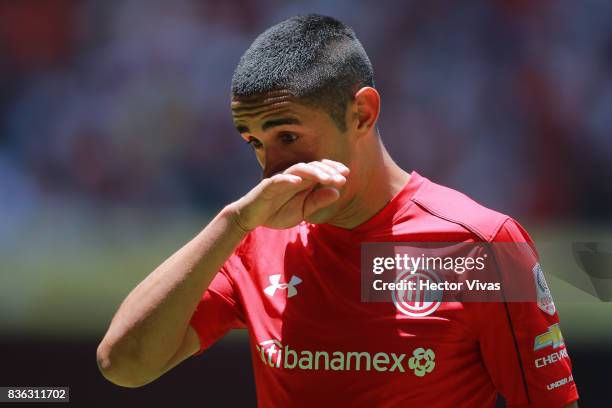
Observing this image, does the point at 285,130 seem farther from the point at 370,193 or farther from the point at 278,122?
the point at 370,193

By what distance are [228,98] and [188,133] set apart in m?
0.26

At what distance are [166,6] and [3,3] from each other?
81cm

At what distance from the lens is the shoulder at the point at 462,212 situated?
1765 mm

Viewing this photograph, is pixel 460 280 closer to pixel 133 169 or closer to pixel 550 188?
pixel 550 188

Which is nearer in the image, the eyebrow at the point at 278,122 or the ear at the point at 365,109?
the eyebrow at the point at 278,122

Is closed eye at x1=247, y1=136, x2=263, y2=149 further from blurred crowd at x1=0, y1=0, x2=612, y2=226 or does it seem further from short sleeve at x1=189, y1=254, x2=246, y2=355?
blurred crowd at x1=0, y1=0, x2=612, y2=226

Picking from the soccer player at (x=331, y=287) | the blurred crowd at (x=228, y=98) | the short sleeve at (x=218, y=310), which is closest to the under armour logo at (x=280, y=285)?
the soccer player at (x=331, y=287)

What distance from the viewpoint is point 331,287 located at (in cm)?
187

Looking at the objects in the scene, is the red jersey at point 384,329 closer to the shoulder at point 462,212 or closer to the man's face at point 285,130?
the shoulder at point 462,212

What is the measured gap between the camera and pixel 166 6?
4.16 meters

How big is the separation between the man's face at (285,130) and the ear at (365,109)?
0.07 metres

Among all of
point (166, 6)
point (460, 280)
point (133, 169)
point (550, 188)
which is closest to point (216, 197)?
point (133, 169)

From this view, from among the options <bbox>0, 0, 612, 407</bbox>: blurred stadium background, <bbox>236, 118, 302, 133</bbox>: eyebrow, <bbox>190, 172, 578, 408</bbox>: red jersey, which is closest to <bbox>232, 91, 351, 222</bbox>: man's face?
<bbox>236, 118, 302, 133</bbox>: eyebrow

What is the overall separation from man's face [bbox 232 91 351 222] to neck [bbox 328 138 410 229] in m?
0.11
